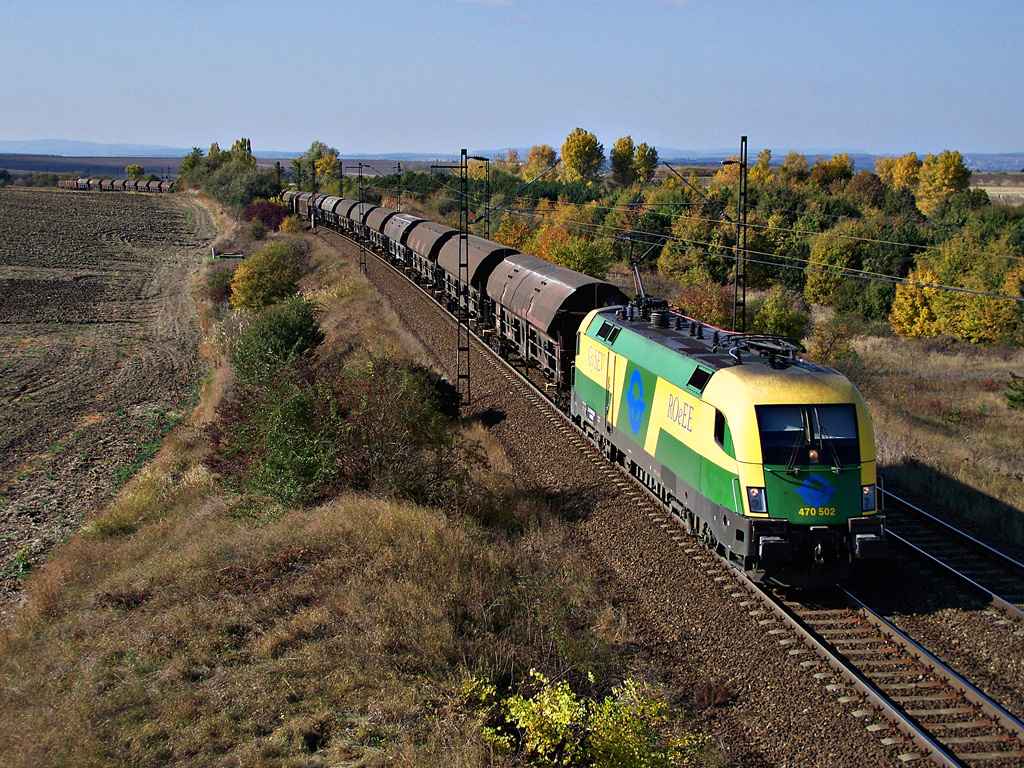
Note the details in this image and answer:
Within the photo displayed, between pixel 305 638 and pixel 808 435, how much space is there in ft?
23.9

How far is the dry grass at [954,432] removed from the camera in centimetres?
1576

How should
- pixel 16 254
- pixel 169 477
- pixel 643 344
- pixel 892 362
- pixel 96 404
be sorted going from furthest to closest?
pixel 16 254 < pixel 892 362 < pixel 96 404 < pixel 169 477 < pixel 643 344

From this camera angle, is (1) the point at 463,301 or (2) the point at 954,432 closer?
(2) the point at 954,432

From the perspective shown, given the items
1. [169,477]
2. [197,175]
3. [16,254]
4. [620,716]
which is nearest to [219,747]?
[620,716]

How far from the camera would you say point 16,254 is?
259ft

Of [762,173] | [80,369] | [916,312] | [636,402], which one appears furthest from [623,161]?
[636,402]

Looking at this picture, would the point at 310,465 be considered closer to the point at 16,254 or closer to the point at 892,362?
the point at 892,362

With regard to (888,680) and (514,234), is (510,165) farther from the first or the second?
(888,680)

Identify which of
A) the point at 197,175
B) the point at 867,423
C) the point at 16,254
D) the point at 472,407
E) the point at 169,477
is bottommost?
the point at 169,477

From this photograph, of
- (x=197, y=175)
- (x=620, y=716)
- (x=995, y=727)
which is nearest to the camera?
(x=620, y=716)

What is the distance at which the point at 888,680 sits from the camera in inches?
377

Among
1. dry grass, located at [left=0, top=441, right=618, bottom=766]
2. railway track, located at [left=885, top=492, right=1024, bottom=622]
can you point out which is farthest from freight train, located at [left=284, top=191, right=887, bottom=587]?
dry grass, located at [left=0, top=441, right=618, bottom=766]

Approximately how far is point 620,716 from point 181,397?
98.2 ft

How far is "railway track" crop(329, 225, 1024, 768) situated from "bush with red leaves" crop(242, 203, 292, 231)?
240 feet
